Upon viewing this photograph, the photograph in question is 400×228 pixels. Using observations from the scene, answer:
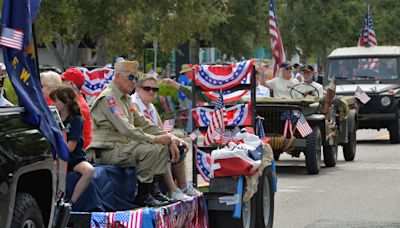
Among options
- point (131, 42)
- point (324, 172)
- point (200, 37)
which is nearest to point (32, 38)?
point (324, 172)

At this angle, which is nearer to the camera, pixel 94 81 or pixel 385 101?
pixel 94 81

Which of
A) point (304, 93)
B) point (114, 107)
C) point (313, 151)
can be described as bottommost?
point (313, 151)

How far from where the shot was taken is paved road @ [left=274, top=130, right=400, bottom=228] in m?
12.0

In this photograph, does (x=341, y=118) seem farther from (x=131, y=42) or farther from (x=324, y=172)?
(x=131, y=42)

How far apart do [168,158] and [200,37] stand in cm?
3469

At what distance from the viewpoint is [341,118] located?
1934 cm

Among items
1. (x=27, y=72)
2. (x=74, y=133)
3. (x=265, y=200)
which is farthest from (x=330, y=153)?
(x=27, y=72)

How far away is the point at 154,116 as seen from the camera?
10227mm

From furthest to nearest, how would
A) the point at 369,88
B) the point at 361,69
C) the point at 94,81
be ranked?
the point at 361,69
the point at 369,88
the point at 94,81

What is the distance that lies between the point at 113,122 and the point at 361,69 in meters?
16.9

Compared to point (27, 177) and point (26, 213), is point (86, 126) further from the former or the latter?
point (26, 213)

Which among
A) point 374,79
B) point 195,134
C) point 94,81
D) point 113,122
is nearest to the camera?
point 113,122

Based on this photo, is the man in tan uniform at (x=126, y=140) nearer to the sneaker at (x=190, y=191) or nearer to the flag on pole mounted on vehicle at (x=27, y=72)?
the sneaker at (x=190, y=191)

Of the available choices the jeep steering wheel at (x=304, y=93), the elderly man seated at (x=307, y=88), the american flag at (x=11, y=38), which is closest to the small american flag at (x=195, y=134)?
the american flag at (x=11, y=38)
